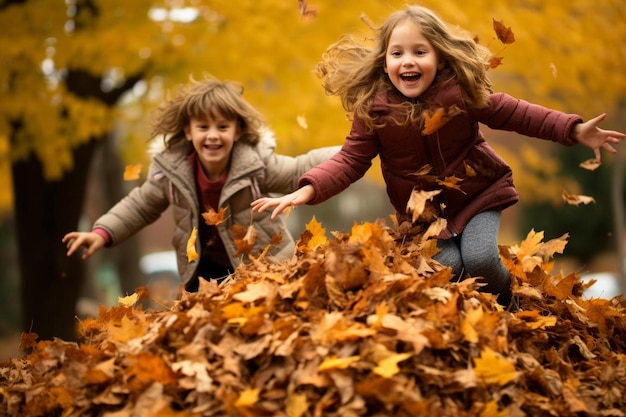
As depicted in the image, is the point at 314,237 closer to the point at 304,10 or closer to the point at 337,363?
the point at 337,363

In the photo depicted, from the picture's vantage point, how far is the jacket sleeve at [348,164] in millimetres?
3705

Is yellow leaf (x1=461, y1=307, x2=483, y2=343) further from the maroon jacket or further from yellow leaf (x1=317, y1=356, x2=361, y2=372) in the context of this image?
the maroon jacket

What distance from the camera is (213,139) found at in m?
4.57

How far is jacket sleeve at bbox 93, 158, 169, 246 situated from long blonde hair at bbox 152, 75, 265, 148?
255mm

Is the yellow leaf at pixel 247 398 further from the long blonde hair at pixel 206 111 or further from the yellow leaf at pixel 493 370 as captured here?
the long blonde hair at pixel 206 111

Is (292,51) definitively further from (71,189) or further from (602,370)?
(602,370)

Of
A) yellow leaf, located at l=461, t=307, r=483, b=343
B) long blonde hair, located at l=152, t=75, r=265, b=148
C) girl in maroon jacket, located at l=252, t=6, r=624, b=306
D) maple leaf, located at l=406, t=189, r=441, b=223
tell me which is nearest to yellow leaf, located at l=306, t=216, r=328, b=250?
girl in maroon jacket, located at l=252, t=6, r=624, b=306

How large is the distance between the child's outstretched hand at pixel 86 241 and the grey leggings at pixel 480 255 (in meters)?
1.92

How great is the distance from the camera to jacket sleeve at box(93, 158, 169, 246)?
4656 millimetres

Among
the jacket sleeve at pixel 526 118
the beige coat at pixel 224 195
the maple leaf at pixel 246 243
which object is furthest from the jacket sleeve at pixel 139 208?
the jacket sleeve at pixel 526 118

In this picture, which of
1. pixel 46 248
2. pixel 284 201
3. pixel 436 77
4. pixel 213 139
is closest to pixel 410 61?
pixel 436 77

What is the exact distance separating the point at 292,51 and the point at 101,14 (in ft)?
6.14

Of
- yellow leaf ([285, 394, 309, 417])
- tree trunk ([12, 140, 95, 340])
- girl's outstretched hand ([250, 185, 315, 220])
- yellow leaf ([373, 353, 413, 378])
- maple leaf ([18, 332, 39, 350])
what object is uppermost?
girl's outstretched hand ([250, 185, 315, 220])

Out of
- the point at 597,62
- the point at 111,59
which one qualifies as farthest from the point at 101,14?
the point at 597,62
